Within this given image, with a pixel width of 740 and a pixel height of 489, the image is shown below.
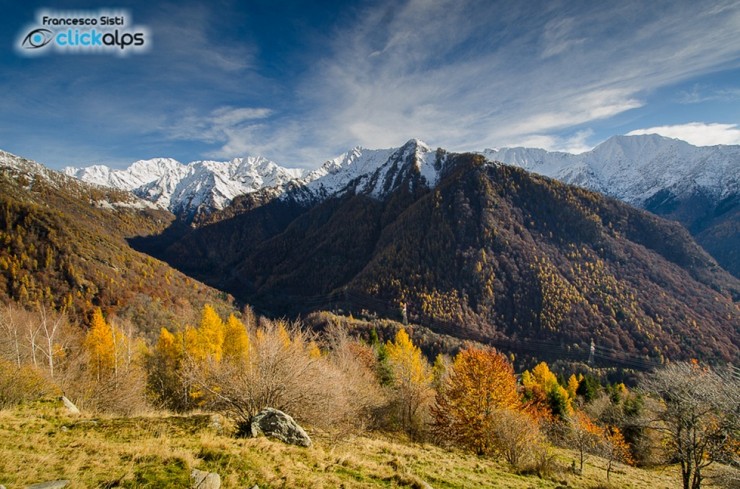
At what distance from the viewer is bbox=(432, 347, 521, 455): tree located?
25000 millimetres

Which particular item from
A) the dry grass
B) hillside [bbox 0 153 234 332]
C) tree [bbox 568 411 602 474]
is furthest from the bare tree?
hillside [bbox 0 153 234 332]

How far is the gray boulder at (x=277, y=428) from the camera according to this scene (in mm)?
14367

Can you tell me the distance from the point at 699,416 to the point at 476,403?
12.9 meters

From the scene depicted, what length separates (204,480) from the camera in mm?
9133

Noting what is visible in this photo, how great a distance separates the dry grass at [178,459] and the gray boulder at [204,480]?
0.22m

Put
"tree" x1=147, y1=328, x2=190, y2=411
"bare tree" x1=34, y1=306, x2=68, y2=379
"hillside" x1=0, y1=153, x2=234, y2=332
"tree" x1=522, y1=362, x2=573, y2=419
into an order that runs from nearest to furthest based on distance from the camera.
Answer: "bare tree" x1=34, y1=306, x2=68, y2=379 < "tree" x1=147, y1=328, x2=190, y2=411 < "tree" x1=522, y1=362, x2=573, y2=419 < "hillside" x1=0, y1=153, x2=234, y2=332

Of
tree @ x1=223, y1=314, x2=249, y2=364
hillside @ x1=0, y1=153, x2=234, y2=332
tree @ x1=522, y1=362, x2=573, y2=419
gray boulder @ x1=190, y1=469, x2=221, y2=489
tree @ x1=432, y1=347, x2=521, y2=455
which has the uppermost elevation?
hillside @ x1=0, y1=153, x2=234, y2=332

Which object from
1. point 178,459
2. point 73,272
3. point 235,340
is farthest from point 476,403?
point 73,272

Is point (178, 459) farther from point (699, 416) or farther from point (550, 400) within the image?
point (550, 400)

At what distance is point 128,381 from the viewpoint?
1102 inches

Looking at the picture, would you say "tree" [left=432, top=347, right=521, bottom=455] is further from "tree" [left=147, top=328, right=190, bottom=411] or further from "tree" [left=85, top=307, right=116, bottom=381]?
"tree" [left=85, top=307, right=116, bottom=381]

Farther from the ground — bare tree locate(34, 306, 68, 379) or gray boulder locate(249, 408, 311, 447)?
bare tree locate(34, 306, 68, 379)

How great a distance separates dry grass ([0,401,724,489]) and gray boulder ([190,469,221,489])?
220mm

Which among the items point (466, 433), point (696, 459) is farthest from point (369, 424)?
point (696, 459)
